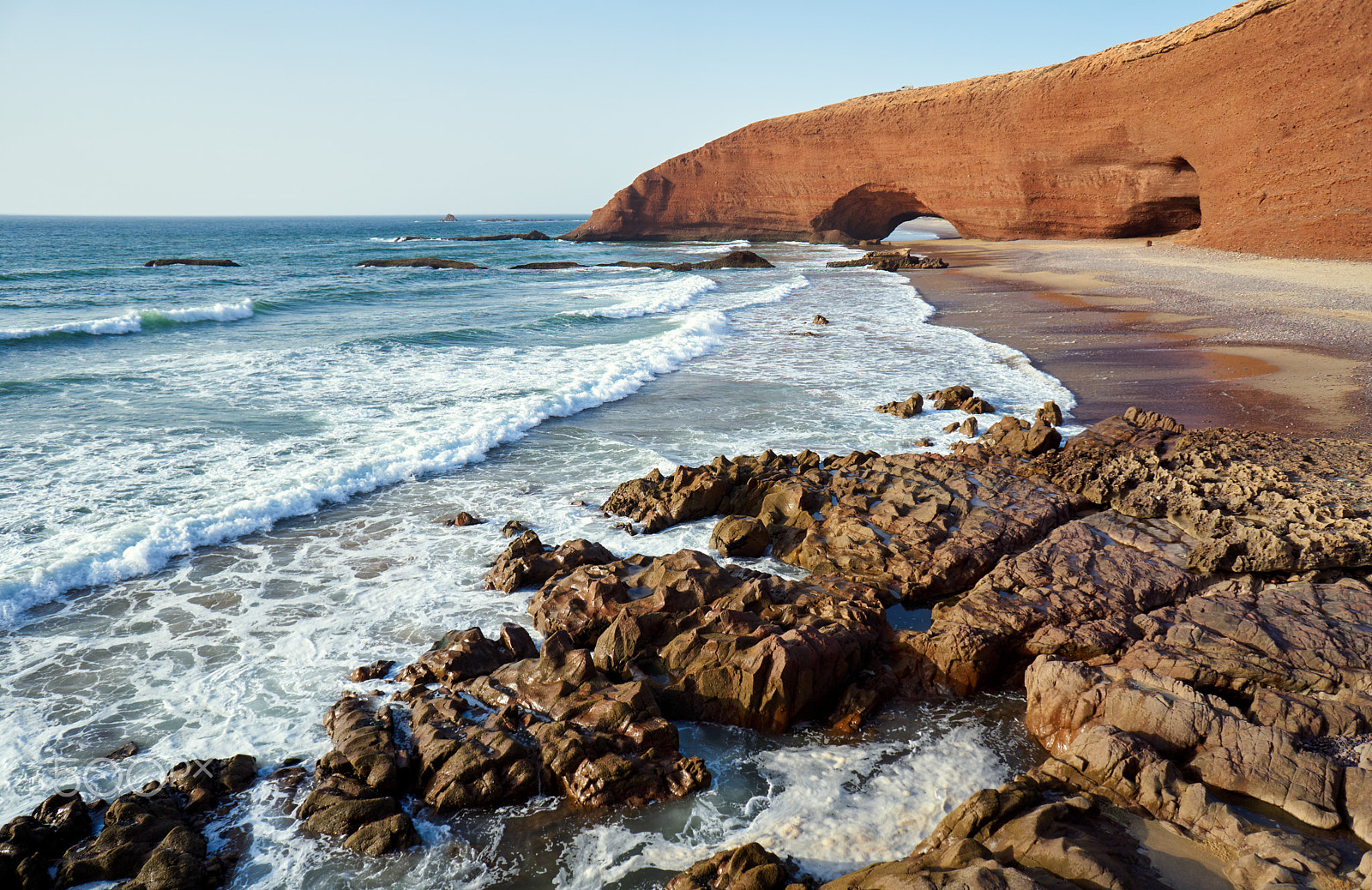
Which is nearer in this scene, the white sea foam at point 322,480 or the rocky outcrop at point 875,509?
the rocky outcrop at point 875,509

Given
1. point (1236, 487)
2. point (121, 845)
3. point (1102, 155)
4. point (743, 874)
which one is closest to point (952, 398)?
point (1236, 487)

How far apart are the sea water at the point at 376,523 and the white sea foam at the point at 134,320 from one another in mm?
136

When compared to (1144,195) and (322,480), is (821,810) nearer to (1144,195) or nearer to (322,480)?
(322,480)

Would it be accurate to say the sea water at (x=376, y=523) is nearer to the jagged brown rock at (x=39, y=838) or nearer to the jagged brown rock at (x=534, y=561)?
the jagged brown rock at (x=534, y=561)

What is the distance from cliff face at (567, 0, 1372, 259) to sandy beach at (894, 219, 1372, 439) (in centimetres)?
290

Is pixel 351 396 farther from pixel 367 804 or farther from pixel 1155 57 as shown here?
pixel 1155 57

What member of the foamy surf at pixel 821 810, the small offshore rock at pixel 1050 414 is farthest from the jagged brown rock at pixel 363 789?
the small offshore rock at pixel 1050 414

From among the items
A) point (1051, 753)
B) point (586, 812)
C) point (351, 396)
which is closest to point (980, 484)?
point (1051, 753)

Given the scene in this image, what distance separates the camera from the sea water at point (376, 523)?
4219 millimetres

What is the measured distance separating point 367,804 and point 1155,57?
42338mm

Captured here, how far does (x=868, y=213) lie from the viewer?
55562 millimetres

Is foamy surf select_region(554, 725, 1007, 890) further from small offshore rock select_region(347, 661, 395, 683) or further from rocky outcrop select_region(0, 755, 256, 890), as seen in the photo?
small offshore rock select_region(347, 661, 395, 683)

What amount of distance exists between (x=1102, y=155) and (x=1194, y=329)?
26485 mm

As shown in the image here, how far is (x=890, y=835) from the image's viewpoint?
4.05 metres
